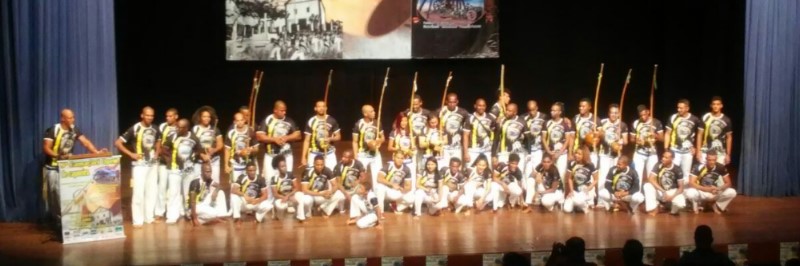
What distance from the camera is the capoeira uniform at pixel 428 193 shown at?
12.8m

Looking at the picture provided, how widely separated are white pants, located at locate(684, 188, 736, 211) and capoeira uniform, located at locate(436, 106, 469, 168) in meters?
2.64

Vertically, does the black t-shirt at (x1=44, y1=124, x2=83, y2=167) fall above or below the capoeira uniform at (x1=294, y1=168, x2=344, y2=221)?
above

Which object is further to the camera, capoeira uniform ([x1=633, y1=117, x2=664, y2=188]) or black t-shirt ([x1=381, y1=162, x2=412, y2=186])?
capoeira uniform ([x1=633, y1=117, x2=664, y2=188])

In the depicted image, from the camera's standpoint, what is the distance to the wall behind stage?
1641 centimetres

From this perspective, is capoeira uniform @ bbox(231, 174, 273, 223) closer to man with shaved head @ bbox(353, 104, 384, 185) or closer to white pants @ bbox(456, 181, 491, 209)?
man with shaved head @ bbox(353, 104, 384, 185)

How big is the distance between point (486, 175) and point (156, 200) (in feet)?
11.8

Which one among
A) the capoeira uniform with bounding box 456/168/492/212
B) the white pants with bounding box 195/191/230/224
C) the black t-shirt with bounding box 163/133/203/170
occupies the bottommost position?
the white pants with bounding box 195/191/230/224

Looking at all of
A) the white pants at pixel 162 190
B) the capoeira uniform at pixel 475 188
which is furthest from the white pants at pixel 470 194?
the white pants at pixel 162 190

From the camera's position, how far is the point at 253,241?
11.7 m

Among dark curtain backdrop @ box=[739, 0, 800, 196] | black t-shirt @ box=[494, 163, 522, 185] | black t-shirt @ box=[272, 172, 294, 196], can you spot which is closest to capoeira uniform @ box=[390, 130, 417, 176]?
black t-shirt @ box=[494, 163, 522, 185]

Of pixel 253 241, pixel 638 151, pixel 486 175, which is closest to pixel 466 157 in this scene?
pixel 486 175

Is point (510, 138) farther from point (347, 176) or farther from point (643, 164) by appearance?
point (347, 176)

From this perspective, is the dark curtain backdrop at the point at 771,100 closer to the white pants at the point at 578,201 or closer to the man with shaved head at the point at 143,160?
the white pants at the point at 578,201

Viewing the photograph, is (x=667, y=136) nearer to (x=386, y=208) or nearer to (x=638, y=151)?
(x=638, y=151)
